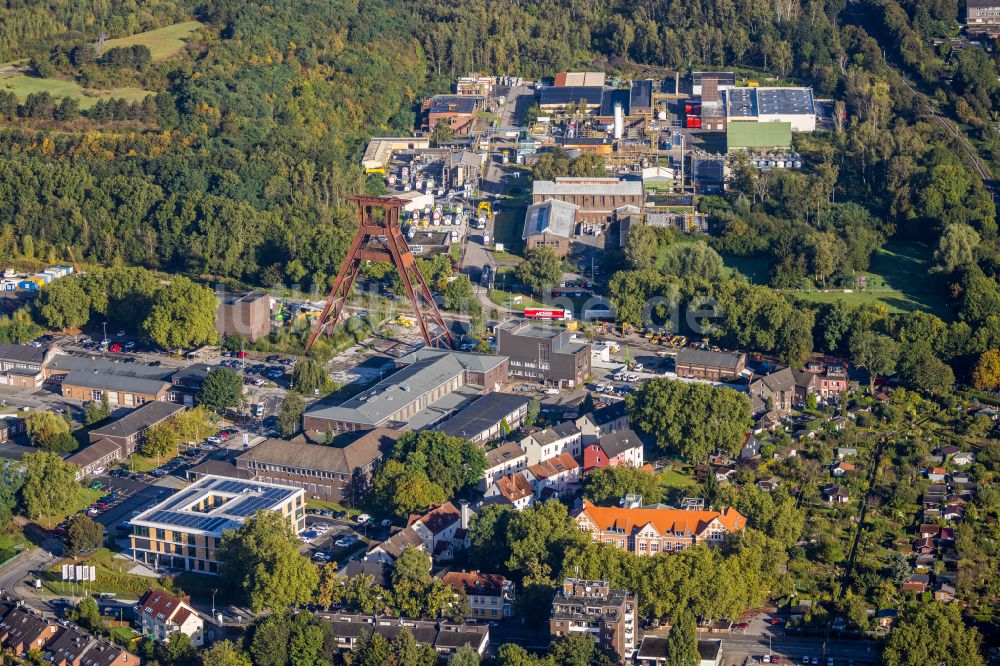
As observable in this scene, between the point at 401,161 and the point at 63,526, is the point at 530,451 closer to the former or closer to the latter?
the point at 63,526

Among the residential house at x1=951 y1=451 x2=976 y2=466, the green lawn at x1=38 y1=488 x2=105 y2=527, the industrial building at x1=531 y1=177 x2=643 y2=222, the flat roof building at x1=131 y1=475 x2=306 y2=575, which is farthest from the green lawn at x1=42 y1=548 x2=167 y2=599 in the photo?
the industrial building at x1=531 y1=177 x2=643 y2=222

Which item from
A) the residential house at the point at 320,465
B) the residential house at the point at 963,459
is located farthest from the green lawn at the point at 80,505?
the residential house at the point at 963,459

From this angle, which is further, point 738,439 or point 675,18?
point 675,18

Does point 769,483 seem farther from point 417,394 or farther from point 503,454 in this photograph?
point 417,394

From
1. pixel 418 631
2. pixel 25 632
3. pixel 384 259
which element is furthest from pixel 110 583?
pixel 384 259

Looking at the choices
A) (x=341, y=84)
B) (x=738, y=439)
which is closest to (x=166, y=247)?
(x=341, y=84)

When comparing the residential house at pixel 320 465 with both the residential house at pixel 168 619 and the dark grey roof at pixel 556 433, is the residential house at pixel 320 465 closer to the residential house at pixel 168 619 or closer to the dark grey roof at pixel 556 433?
the dark grey roof at pixel 556 433

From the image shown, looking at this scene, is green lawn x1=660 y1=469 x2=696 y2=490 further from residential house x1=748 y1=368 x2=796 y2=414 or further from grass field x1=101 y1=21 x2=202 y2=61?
grass field x1=101 y1=21 x2=202 y2=61
